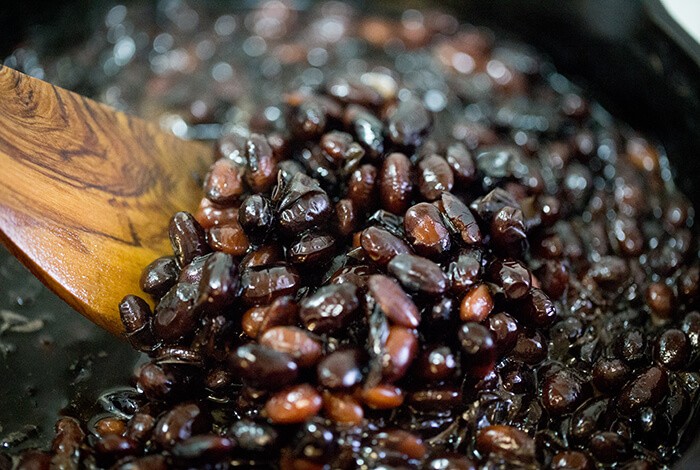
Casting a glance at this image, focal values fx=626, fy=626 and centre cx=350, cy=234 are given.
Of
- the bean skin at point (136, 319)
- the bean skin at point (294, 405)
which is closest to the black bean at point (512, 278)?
the bean skin at point (294, 405)

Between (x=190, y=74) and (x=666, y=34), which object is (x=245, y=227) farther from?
(x=666, y=34)

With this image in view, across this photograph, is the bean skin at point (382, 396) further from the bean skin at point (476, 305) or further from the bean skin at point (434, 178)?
the bean skin at point (434, 178)

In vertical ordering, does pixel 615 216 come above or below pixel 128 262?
above

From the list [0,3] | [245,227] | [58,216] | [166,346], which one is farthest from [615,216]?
[0,3]

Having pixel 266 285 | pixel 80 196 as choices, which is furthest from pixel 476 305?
pixel 80 196

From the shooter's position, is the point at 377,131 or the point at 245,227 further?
the point at 377,131

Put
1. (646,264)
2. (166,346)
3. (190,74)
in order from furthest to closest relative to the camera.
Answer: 1. (190,74)
2. (646,264)
3. (166,346)
